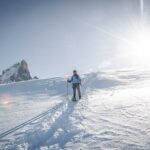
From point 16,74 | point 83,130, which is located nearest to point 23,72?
point 16,74

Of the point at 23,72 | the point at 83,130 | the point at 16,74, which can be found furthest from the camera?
the point at 23,72

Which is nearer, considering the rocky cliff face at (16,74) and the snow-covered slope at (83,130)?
the snow-covered slope at (83,130)

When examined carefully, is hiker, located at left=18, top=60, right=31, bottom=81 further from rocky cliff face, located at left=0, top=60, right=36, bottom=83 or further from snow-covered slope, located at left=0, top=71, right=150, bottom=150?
snow-covered slope, located at left=0, top=71, right=150, bottom=150

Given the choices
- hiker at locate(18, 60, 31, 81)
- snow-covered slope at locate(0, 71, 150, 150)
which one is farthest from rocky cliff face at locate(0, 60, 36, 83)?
snow-covered slope at locate(0, 71, 150, 150)

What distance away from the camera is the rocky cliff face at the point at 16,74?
113m

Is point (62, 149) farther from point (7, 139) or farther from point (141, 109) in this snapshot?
point (141, 109)

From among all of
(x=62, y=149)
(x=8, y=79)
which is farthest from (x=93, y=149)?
(x=8, y=79)

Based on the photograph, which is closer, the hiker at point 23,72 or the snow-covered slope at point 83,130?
the snow-covered slope at point 83,130

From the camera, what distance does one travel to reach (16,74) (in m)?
113

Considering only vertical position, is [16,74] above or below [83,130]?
below

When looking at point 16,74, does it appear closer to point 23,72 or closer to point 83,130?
point 23,72

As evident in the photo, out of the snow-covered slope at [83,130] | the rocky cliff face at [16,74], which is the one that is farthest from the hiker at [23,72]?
the snow-covered slope at [83,130]

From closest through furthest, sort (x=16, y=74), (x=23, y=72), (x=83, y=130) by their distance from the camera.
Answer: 1. (x=83, y=130)
2. (x=16, y=74)
3. (x=23, y=72)

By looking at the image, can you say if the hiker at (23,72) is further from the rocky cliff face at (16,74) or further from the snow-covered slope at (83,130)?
the snow-covered slope at (83,130)
